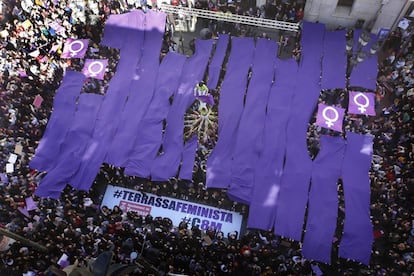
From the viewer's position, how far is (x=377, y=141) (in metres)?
21.5

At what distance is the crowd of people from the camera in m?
18.4

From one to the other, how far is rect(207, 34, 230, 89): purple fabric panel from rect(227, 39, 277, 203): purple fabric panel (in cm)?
185

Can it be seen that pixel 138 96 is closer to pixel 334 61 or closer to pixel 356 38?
pixel 334 61

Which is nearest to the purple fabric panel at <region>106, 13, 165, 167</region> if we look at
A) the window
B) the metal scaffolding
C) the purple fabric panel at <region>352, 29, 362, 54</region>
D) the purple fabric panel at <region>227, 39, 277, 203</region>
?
the metal scaffolding

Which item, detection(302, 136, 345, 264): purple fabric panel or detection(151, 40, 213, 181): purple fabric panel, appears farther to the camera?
detection(151, 40, 213, 181): purple fabric panel

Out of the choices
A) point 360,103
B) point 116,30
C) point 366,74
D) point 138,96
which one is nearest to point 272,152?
point 360,103

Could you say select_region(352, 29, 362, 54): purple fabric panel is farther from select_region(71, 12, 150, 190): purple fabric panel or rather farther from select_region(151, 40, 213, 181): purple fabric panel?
select_region(71, 12, 150, 190): purple fabric panel

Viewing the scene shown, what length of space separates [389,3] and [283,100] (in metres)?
7.97

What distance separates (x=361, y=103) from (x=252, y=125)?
235 inches

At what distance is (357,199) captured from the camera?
19.6 metres

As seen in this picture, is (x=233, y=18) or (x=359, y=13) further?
(x=233, y=18)

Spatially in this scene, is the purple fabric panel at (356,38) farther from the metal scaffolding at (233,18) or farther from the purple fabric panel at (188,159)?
the purple fabric panel at (188,159)

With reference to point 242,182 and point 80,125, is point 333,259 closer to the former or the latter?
point 242,182

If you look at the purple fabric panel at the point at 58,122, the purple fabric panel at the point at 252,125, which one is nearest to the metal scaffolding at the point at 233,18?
the purple fabric panel at the point at 252,125
